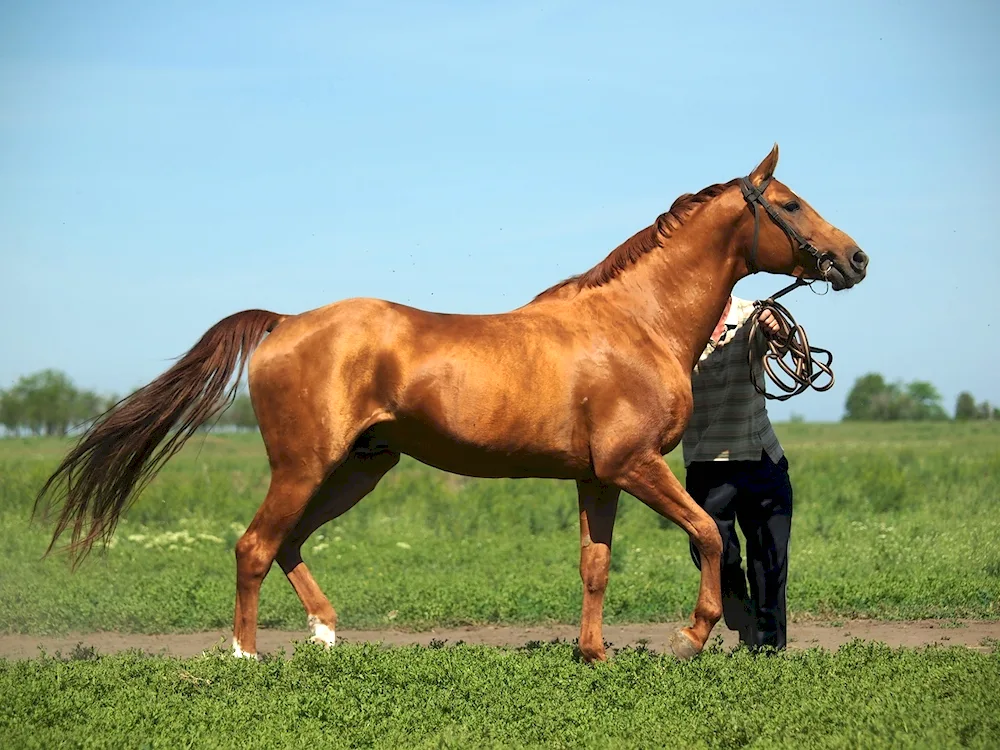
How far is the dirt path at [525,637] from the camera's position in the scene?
727 centimetres

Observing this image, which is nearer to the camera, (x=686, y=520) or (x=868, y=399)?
(x=686, y=520)

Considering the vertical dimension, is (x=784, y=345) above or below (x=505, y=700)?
above

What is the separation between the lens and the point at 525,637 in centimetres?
790

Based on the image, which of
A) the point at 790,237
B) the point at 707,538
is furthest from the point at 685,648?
the point at 790,237

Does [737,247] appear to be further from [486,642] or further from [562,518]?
[562,518]

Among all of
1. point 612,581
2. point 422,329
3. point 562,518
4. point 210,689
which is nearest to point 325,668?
point 210,689

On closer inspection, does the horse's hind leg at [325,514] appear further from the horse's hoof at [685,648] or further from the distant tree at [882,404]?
the distant tree at [882,404]

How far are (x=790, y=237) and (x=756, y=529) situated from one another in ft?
6.09

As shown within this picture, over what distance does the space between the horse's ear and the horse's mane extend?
0.61 feet

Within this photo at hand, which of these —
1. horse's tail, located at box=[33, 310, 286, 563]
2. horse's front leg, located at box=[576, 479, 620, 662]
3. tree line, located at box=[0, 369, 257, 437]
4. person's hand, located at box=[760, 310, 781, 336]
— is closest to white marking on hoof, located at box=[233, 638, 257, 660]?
horse's tail, located at box=[33, 310, 286, 563]

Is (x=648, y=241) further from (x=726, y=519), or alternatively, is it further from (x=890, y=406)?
(x=890, y=406)

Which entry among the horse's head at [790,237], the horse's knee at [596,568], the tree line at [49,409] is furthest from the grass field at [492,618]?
the tree line at [49,409]

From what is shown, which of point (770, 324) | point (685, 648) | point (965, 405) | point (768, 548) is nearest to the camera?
point (685, 648)

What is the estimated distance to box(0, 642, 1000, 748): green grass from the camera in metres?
4.59
